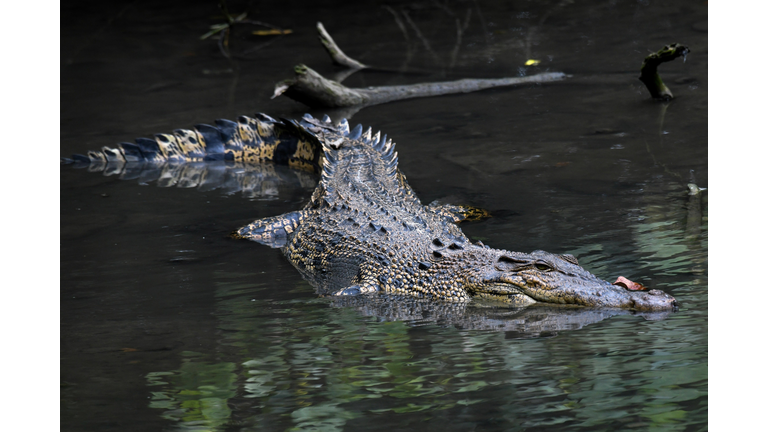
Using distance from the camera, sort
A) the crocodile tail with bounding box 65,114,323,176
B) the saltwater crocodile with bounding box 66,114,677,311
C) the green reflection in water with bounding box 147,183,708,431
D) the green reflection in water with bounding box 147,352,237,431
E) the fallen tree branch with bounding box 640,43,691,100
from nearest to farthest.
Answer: the green reflection in water with bounding box 147,183,708,431 → the green reflection in water with bounding box 147,352,237,431 → the saltwater crocodile with bounding box 66,114,677,311 → the fallen tree branch with bounding box 640,43,691,100 → the crocodile tail with bounding box 65,114,323,176

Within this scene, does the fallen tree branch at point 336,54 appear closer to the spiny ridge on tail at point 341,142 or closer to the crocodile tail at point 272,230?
the spiny ridge on tail at point 341,142

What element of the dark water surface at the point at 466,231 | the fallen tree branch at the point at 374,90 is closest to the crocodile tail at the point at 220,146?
the dark water surface at the point at 466,231

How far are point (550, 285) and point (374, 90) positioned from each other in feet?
19.2

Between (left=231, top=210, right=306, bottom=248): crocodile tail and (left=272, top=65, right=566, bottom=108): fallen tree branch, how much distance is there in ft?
11.2

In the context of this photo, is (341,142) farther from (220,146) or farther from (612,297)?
(612,297)

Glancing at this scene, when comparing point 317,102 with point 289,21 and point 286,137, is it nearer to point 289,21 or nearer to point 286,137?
point 286,137

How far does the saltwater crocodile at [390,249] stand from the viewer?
4.45 meters

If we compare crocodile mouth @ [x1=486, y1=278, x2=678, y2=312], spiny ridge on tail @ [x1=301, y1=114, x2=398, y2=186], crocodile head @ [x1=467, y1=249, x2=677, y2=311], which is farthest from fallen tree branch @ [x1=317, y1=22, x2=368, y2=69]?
crocodile mouth @ [x1=486, y1=278, x2=678, y2=312]

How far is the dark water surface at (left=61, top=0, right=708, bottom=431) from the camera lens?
3.47 metres

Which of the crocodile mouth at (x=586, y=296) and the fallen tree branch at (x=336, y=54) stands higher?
the fallen tree branch at (x=336, y=54)

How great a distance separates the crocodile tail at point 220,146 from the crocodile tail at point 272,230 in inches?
79.9

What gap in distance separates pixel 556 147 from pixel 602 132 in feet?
2.04

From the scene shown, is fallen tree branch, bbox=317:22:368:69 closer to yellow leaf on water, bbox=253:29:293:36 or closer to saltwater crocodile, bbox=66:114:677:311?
yellow leaf on water, bbox=253:29:293:36

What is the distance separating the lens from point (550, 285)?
442 cm
